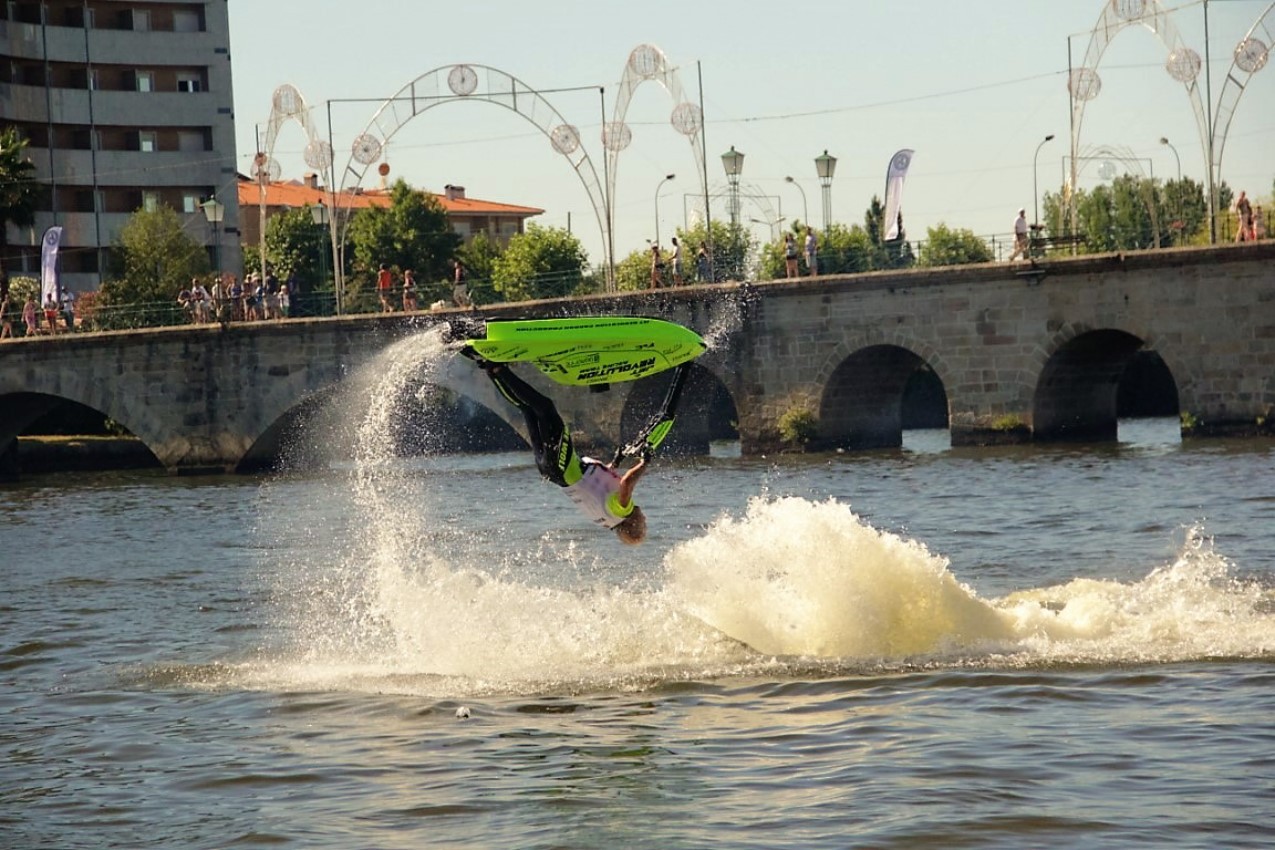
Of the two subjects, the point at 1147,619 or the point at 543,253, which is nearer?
the point at 1147,619

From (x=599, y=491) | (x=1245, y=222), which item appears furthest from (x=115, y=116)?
(x=599, y=491)

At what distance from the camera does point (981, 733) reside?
12.8 metres

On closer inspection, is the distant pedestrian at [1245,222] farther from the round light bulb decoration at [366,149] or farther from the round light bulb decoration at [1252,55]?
the round light bulb decoration at [366,149]

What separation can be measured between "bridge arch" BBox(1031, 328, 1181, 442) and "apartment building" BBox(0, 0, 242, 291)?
148 feet

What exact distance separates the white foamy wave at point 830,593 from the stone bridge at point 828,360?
20.8 meters

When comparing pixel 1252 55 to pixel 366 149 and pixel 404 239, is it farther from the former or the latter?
pixel 404 239

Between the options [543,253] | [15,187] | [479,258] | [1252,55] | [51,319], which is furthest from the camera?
[479,258]

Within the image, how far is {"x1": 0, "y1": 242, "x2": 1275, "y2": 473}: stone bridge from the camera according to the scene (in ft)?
133

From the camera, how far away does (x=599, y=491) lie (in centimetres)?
1659

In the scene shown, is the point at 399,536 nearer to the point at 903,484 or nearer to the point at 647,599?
the point at 903,484

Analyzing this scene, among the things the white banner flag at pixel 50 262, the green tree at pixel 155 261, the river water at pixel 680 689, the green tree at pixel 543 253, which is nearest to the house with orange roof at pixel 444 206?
the green tree at pixel 543 253

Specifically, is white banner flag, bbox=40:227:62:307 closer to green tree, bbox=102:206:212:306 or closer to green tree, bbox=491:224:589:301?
green tree, bbox=102:206:212:306

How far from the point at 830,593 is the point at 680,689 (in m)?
2.12

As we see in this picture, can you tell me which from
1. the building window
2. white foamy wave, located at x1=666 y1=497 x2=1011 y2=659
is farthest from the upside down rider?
the building window
